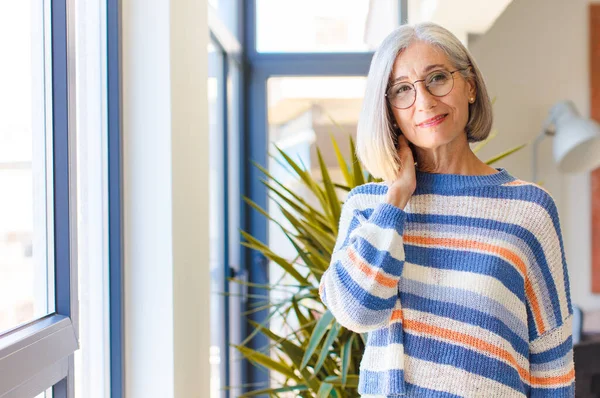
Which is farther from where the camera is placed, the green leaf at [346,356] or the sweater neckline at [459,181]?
the green leaf at [346,356]

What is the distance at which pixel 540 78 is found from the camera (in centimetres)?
386

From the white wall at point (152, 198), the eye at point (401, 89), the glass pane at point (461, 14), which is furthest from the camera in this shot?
the glass pane at point (461, 14)

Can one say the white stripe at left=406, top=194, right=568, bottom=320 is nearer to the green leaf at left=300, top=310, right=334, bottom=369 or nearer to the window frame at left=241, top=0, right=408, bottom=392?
the green leaf at left=300, top=310, right=334, bottom=369

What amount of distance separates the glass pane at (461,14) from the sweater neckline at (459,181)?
1.63m

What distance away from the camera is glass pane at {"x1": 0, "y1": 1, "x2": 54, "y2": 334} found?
118cm

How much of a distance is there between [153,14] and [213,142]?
1367mm

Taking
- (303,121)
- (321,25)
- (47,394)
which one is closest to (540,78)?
(321,25)

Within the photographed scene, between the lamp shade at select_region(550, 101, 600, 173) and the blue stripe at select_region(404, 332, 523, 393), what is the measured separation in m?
2.30

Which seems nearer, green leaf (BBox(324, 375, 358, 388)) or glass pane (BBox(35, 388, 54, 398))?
glass pane (BBox(35, 388, 54, 398))

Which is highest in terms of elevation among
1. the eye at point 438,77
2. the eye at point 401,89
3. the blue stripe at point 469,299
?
the eye at point 438,77

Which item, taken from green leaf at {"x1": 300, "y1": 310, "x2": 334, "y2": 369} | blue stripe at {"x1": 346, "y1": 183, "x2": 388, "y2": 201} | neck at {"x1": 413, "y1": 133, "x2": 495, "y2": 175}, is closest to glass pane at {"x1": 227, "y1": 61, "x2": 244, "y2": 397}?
green leaf at {"x1": 300, "y1": 310, "x2": 334, "y2": 369}

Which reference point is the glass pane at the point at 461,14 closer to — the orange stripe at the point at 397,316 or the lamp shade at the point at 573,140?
the lamp shade at the point at 573,140

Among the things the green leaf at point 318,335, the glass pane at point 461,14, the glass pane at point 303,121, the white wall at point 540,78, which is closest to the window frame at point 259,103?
the glass pane at point 303,121

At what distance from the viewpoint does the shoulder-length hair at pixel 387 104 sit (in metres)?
1.29
